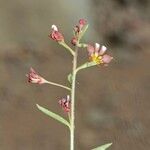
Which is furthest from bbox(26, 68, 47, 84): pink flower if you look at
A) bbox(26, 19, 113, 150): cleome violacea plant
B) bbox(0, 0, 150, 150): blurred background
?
bbox(0, 0, 150, 150): blurred background

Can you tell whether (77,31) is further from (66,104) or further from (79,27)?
(66,104)

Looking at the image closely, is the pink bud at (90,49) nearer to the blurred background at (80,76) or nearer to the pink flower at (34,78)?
the pink flower at (34,78)

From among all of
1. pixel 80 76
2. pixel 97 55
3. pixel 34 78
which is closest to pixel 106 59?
pixel 97 55

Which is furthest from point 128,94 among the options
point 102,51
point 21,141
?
point 102,51

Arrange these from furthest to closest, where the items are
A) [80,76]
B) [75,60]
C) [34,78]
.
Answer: [80,76] → [34,78] → [75,60]

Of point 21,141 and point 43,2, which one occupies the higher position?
point 43,2

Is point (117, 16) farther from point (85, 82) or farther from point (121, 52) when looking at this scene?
point (85, 82)
